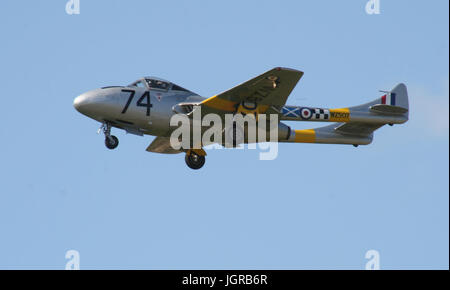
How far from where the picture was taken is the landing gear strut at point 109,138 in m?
28.0

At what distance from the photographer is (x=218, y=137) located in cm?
2894

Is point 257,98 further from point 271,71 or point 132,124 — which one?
point 132,124

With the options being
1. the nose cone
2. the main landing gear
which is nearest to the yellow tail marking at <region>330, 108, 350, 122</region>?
the main landing gear

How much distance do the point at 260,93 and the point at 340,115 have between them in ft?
12.6

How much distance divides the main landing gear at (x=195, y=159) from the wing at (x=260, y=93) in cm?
278

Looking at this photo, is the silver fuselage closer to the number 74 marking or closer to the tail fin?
the number 74 marking

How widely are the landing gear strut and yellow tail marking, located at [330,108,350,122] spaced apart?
25.8ft

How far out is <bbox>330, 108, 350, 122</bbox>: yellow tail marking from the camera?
29547mm

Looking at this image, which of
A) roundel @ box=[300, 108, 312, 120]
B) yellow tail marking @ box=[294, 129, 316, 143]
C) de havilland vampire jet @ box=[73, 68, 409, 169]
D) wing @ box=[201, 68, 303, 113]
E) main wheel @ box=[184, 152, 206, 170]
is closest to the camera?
wing @ box=[201, 68, 303, 113]

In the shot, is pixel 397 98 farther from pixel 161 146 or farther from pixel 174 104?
pixel 161 146

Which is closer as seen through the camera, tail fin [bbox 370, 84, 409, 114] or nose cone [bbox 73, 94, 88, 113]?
nose cone [bbox 73, 94, 88, 113]

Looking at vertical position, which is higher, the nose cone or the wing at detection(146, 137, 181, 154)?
the nose cone

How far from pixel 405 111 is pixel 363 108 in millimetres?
1546

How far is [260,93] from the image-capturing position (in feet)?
90.1
